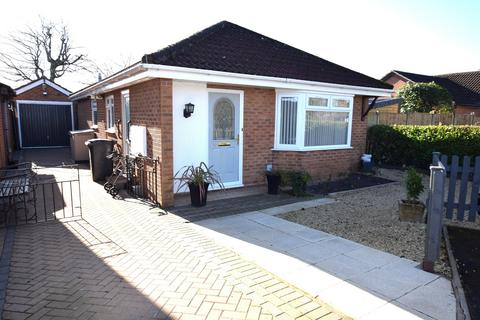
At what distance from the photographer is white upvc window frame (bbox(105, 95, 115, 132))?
11117 mm

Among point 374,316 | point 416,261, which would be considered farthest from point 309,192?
point 374,316

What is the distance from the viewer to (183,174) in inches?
279

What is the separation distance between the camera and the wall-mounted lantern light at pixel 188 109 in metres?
6.83

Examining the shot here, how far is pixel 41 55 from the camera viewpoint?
28.1 metres

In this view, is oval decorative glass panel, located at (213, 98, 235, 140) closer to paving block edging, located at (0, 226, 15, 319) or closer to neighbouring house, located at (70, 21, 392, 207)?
neighbouring house, located at (70, 21, 392, 207)

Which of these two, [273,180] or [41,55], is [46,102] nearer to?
[41,55]

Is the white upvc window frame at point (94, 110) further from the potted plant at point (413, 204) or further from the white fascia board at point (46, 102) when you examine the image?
the potted plant at point (413, 204)

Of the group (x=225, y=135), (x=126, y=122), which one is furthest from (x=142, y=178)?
(x=126, y=122)

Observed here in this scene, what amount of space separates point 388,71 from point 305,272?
34.1 metres

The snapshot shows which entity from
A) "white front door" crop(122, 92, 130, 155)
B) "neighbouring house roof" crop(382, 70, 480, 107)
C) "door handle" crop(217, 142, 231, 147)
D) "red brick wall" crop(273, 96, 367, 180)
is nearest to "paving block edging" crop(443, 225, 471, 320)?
"red brick wall" crop(273, 96, 367, 180)

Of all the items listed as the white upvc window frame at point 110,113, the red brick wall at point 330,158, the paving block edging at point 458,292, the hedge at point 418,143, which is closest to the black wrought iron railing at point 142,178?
the red brick wall at point 330,158

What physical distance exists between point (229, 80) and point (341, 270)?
4.47 m

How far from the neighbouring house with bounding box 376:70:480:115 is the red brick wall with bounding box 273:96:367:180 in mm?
19359

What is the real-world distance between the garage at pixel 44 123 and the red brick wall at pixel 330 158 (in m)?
15.8
